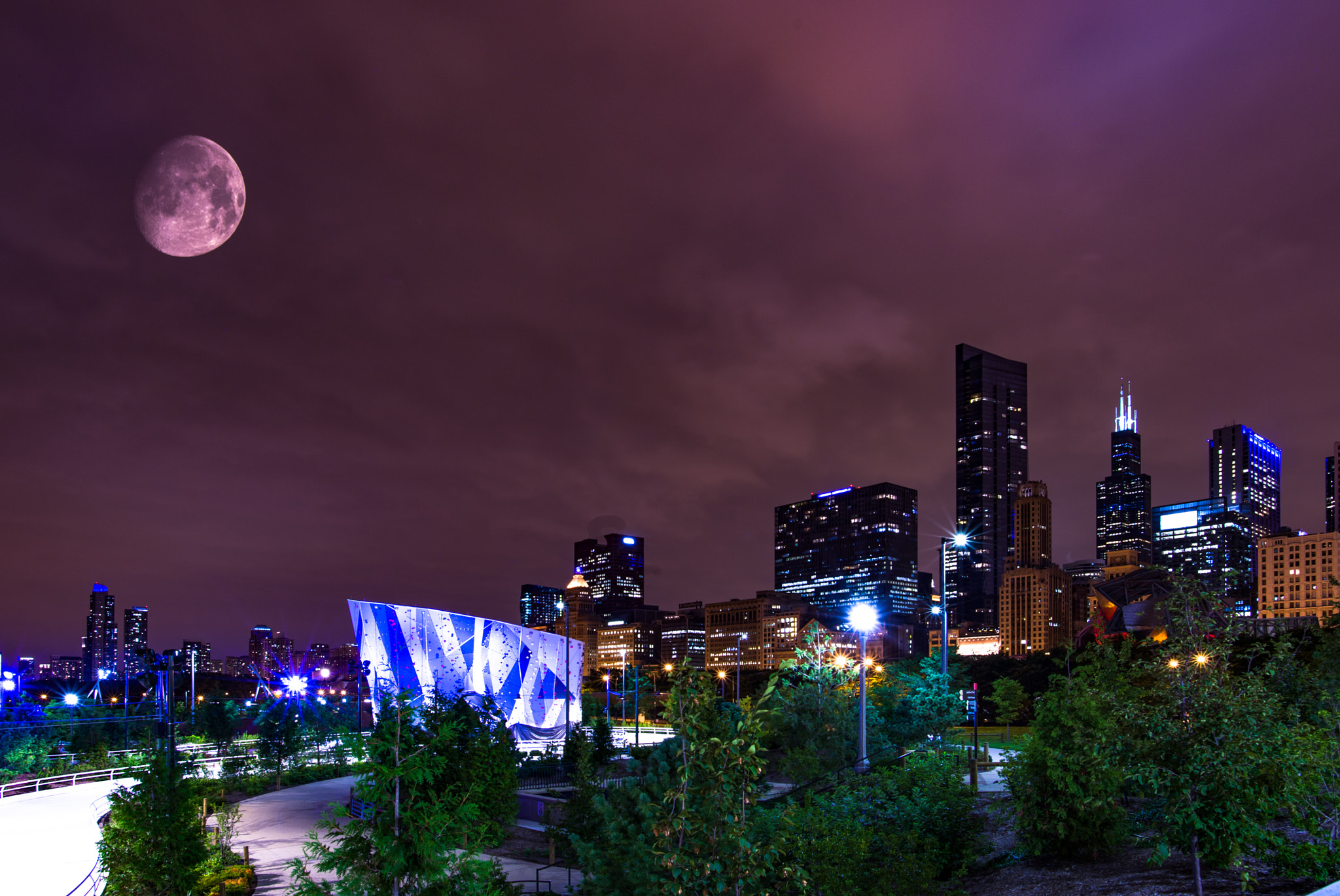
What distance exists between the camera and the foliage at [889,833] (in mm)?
15734

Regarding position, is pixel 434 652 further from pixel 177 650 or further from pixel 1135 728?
pixel 1135 728

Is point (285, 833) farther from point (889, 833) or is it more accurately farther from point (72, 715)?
point (72, 715)

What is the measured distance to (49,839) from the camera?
29.6 m

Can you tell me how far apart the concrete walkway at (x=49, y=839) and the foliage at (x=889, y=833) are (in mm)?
16605

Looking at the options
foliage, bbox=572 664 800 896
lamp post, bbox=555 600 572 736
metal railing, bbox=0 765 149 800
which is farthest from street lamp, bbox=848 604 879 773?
metal railing, bbox=0 765 149 800

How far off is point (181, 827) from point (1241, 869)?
2017 centimetres

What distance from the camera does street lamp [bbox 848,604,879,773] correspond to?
26.1m

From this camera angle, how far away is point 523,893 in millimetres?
21812

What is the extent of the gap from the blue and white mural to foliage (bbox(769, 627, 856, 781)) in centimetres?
1673

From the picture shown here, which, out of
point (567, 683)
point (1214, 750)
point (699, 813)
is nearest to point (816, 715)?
point (1214, 750)

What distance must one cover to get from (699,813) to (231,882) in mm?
17915

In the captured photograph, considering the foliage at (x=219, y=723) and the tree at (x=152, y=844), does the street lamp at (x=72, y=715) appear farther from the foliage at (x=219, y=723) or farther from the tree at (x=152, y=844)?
the tree at (x=152, y=844)

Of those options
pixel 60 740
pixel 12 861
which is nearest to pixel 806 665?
pixel 12 861

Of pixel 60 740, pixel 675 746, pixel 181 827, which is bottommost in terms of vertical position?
pixel 60 740
